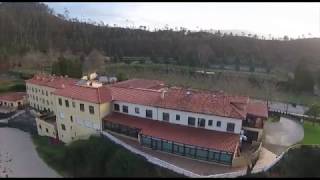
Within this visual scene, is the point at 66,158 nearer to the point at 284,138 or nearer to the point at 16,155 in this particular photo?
the point at 16,155

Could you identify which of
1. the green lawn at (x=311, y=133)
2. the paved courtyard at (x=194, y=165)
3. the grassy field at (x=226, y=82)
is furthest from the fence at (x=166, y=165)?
the grassy field at (x=226, y=82)

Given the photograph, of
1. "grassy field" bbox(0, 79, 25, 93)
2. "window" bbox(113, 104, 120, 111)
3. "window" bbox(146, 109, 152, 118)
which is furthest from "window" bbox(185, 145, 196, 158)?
"grassy field" bbox(0, 79, 25, 93)

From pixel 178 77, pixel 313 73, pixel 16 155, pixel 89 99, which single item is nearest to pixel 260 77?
pixel 313 73

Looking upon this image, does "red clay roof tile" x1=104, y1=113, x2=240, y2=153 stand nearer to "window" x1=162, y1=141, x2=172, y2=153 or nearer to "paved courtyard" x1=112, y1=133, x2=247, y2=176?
"window" x1=162, y1=141, x2=172, y2=153

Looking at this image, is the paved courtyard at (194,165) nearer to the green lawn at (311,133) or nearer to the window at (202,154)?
the window at (202,154)

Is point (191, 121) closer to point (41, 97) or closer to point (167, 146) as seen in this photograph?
point (167, 146)
